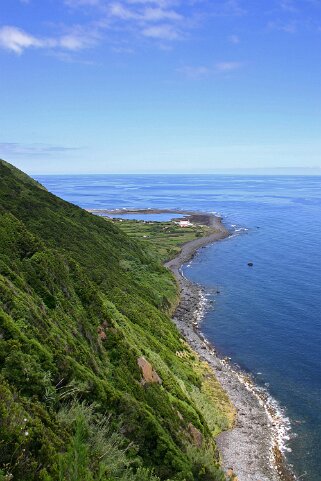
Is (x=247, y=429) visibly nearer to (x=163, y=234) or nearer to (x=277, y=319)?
(x=277, y=319)

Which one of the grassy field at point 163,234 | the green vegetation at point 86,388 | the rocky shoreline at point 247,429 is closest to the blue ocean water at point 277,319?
the rocky shoreline at point 247,429

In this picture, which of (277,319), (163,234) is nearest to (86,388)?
(277,319)

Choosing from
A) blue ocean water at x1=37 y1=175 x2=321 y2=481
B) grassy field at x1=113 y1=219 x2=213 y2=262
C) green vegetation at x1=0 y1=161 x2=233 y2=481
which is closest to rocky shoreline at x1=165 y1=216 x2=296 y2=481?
blue ocean water at x1=37 y1=175 x2=321 y2=481

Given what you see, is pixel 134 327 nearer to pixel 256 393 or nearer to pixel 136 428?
pixel 256 393

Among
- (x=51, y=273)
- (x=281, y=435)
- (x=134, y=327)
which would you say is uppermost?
(x=51, y=273)

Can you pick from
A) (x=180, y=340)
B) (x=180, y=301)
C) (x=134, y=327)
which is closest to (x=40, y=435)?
(x=134, y=327)
